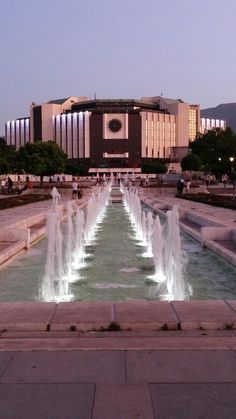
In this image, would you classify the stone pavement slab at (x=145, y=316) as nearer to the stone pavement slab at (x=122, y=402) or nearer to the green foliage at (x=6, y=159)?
the stone pavement slab at (x=122, y=402)

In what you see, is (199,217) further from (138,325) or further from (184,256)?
(138,325)

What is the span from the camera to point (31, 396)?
12.0 ft

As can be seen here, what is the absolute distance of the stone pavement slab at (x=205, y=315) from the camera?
525 centimetres

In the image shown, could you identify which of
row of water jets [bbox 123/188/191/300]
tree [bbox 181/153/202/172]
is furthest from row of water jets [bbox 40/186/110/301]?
tree [bbox 181/153/202/172]

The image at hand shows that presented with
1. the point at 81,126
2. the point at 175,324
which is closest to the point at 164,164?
the point at 81,126

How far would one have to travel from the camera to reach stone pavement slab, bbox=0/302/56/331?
521 centimetres

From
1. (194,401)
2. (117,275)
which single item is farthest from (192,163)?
(194,401)

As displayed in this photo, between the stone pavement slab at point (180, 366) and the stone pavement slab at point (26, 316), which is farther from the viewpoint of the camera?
the stone pavement slab at point (26, 316)

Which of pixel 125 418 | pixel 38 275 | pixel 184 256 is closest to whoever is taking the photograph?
pixel 125 418

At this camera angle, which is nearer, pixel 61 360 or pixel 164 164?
pixel 61 360

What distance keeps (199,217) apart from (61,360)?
1345 centimetres

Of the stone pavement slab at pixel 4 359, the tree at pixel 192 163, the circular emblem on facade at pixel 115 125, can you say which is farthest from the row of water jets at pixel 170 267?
the circular emblem on facade at pixel 115 125

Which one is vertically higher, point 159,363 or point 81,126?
point 81,126

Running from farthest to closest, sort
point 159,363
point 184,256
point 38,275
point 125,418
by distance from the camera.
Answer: point 184,256, point 38,275, point 159,363, point 125,418
